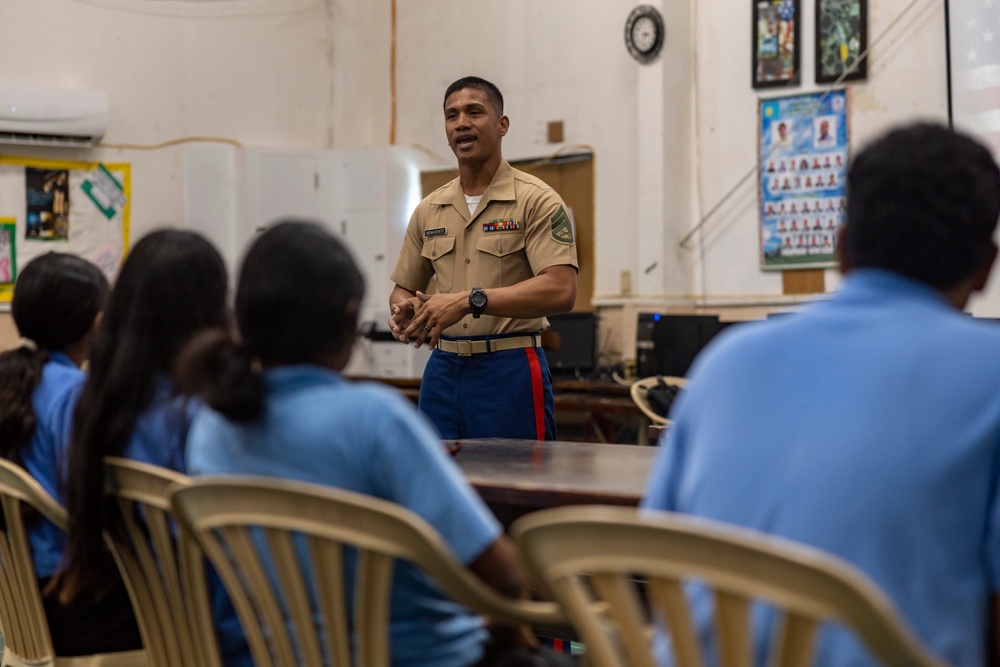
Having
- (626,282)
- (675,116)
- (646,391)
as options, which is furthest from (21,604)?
(675,116)

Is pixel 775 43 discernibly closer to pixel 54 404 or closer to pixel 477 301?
pixel 477 301

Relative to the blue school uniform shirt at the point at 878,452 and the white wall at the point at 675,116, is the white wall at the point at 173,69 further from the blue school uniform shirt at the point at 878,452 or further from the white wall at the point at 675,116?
the blue school uniform shirt at the point at 878,452

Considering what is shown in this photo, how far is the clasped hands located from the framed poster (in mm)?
3602

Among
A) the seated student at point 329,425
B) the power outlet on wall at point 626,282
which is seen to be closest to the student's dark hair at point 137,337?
the seated student at point 329,425

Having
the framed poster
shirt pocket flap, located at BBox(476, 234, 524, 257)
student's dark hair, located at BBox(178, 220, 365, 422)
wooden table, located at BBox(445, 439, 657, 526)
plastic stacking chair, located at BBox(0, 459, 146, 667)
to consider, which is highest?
the framed poster

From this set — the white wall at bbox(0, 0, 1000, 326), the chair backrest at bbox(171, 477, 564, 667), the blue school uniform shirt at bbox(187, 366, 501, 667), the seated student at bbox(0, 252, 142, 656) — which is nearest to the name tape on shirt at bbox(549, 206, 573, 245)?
the seated student at bbox(0, 252, 142, 656)

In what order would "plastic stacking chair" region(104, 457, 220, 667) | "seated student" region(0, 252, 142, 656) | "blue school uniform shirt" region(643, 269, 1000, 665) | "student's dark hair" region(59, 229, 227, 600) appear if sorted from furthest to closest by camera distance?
"seated student" region(0, 252, 142, 656), "student's dark hair" region(59, 229, 227, 600), "plastic stacking chair" region(104, 457, 220, 667), "blue school uniform shirt" region(643, 269, 1000, 665)

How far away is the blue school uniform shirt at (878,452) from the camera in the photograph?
1.07 m

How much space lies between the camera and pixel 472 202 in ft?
11.4

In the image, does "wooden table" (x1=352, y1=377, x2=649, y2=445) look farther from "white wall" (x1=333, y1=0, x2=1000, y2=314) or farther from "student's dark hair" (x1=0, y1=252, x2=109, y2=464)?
"student's dark hair" (x1=0, y1=252, x2=109, y2=464)

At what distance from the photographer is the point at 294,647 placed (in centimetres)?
133

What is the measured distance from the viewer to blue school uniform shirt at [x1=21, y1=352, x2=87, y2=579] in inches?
79.9

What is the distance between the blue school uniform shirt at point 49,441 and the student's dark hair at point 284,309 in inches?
25.7

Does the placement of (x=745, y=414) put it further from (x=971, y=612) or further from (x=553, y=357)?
(x=553, y=357)
